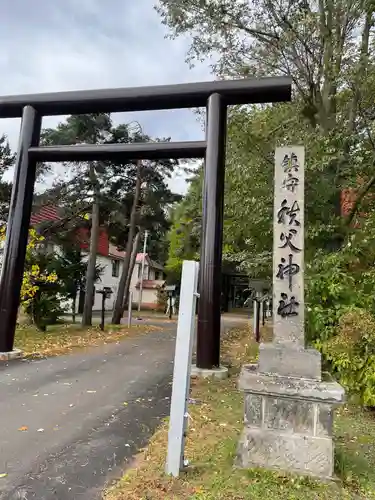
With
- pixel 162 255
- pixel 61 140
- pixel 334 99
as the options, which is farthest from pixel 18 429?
pixel 162 255

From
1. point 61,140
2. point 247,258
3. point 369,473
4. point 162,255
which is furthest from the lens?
point 162,255

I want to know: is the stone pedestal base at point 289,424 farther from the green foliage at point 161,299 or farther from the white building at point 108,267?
the green foliage at point 161,299

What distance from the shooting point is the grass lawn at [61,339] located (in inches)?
370

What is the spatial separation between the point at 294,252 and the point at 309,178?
512 centimetres

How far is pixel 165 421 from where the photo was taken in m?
4.82

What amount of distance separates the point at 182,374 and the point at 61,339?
9069 mm

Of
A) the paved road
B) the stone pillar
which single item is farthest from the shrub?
the paved road

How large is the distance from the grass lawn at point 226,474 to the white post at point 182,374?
7.0 inches

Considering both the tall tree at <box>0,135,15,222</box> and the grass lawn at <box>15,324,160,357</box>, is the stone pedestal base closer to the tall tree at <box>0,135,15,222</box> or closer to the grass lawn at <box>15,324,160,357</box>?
the grass lawn at <box>15,324,160,357</box>

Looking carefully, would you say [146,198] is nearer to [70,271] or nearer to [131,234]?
[131,234]

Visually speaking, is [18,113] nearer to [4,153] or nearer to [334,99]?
[334,99]

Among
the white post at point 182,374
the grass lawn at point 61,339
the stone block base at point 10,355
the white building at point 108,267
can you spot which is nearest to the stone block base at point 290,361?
the white post at point 182,374

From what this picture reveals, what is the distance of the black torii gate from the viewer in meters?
7.21

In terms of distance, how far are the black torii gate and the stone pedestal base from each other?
376 cm
